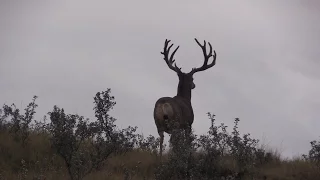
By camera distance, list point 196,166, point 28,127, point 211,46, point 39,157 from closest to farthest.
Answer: point 196,166 → point 39,157 → point 28,127 → point 211,46

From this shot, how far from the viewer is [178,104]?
15328mm

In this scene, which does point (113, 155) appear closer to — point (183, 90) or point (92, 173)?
point (92, 173)

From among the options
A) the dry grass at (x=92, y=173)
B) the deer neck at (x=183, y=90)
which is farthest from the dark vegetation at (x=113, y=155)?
the deer neck at (x=183, y=90)

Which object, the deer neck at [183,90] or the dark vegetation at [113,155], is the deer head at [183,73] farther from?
the dark vegetation at [113,155]

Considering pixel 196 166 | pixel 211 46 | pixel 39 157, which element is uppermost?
pixel 211 46

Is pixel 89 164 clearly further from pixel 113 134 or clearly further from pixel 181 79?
pixel 181 79

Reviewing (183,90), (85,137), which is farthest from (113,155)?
(183,90)

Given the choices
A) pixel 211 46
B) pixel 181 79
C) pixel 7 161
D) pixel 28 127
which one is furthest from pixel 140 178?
pixel 211 46

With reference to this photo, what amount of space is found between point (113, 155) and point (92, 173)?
2368 millimetres

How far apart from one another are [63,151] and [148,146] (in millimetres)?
5241

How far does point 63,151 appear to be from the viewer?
966 cm

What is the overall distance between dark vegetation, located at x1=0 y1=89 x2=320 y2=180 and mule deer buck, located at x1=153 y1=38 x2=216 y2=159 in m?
0.65

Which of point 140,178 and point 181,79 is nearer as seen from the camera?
point 140,178

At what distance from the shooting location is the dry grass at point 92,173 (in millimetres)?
10352
